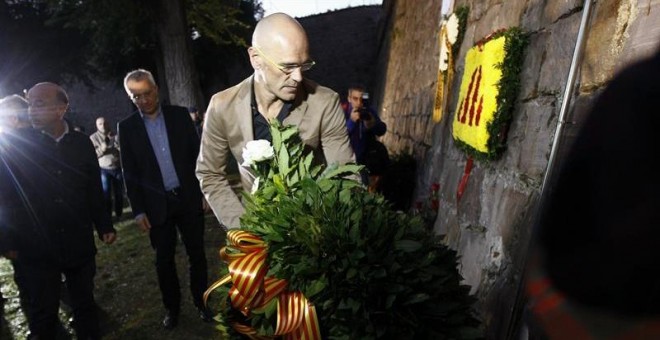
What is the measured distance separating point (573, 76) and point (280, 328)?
1.42 metres

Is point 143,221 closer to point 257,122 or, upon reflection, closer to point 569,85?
point 257,122

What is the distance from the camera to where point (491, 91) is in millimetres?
2117

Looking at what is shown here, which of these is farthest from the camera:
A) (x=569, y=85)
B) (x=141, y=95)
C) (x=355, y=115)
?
(x=355, y=115)

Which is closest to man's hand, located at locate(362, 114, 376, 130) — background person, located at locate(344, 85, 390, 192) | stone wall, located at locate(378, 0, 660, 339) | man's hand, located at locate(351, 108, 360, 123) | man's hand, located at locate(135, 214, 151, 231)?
background person, located at locate(344, 85, 390, 192)

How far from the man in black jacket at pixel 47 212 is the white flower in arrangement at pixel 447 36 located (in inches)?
116

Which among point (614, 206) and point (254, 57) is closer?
point (614, 206)

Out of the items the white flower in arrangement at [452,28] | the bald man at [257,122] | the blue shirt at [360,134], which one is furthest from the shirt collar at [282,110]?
the blue shirt at [360,134]

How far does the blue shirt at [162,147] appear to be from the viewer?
3.00m

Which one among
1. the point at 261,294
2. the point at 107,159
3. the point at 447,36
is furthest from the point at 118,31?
the point at 261,294

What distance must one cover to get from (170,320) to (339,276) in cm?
244

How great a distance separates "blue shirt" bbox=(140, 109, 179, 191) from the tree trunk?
513 centimetres

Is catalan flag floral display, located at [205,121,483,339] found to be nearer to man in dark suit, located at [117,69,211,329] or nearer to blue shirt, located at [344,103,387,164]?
man in dark suit, located at [117,69,211,329]

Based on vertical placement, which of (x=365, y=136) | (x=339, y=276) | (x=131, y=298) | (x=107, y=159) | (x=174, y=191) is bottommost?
(x=131, y=298)

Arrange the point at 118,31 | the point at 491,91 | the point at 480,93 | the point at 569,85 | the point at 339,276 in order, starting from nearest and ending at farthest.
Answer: the point at 339,276
the point at 569,85
the point at 491,91
the point at 480,93
the point at 118,31
